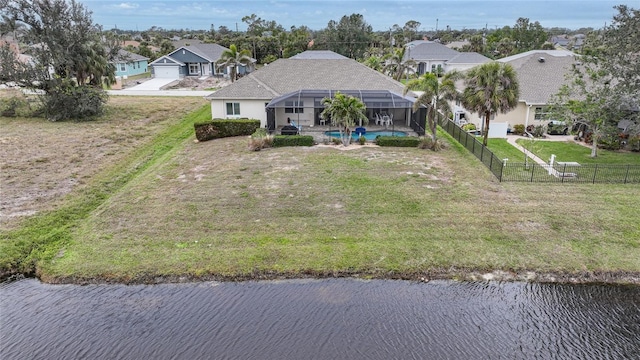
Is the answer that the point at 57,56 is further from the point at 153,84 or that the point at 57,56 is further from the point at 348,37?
the point at 348,37

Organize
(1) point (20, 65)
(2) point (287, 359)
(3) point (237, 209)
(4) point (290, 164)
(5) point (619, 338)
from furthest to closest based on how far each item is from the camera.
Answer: (1) point (20, 65) → (4) point (290, 164) → (3) point (237, 209) → (5) point (619, 338) → (2) point (287, 359)

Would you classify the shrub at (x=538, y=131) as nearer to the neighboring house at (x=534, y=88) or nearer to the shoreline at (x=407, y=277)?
the neighboring house at (x=534, y=88)

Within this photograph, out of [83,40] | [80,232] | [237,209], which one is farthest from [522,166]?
[83,40]

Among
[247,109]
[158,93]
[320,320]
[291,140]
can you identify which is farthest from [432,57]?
[320,320]

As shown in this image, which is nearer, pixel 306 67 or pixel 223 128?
pixel 223 128

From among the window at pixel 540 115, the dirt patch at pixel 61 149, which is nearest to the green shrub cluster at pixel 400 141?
the window at pixel 540 115

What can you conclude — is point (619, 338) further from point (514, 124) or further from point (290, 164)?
point (514, 124)

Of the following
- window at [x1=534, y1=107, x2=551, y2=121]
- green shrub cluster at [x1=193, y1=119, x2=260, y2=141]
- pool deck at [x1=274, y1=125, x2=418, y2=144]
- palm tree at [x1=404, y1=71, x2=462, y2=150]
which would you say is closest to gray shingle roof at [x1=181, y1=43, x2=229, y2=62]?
pool deck at [x1=274, y1=125, x2=418, y2=144]
